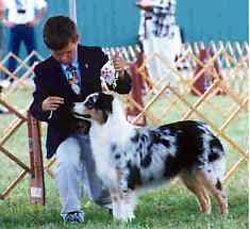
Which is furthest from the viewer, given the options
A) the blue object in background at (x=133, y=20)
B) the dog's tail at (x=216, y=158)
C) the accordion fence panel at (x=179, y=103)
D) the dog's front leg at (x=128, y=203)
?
the blue object in background at (x=133, y=20)

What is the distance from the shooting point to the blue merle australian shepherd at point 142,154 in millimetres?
5898

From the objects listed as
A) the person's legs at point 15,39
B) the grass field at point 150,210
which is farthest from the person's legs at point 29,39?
the grass field at point 150,210

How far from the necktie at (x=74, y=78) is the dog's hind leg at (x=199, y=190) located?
98 cm

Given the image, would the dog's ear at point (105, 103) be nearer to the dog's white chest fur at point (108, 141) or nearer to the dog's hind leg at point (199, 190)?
the dog's white chest fur at point (108, 141)

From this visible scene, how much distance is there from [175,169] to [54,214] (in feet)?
3.00

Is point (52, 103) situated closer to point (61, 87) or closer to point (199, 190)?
point (61, 87)

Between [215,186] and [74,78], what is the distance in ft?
4.01

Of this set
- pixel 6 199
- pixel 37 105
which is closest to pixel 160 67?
pixel 6 199

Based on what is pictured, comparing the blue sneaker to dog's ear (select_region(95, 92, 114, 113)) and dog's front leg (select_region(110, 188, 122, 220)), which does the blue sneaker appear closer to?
dog's front leg (select_region(110, 188, 122, 220))

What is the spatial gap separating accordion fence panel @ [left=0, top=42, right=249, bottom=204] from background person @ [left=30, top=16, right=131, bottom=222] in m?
0.61

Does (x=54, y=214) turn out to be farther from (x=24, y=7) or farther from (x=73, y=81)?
(x=24, y=7)

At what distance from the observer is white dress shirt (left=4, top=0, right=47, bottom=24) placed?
15.6 metres

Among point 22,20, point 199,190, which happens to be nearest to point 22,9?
point 22,20

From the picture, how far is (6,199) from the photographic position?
23.1ft
